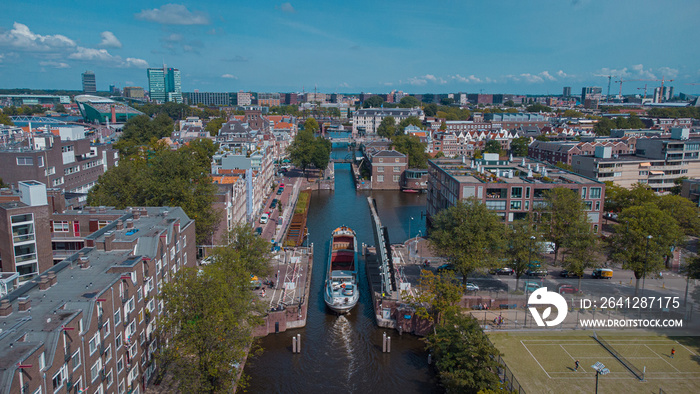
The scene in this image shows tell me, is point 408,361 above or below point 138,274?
below

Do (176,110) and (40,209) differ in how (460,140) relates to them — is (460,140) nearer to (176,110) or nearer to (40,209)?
(40,209)

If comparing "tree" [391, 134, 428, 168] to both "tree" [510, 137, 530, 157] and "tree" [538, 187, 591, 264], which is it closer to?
"tree" [510, 137, 530, 157]

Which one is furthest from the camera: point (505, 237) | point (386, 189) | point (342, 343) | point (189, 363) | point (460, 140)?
point (460, 140)

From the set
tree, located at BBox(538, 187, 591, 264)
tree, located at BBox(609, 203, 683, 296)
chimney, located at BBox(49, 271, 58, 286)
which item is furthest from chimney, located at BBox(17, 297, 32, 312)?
tree, located at BBox(538, 187, 591, 264)

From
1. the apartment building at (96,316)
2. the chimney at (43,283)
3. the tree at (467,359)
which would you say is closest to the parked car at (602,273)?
the tree at (467,359)

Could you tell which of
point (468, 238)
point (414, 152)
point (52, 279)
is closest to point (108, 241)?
point (52, 279)

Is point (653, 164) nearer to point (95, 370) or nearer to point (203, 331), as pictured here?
point (203, 331)

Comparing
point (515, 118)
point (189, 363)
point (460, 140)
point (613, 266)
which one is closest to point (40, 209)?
point (189, 363)
